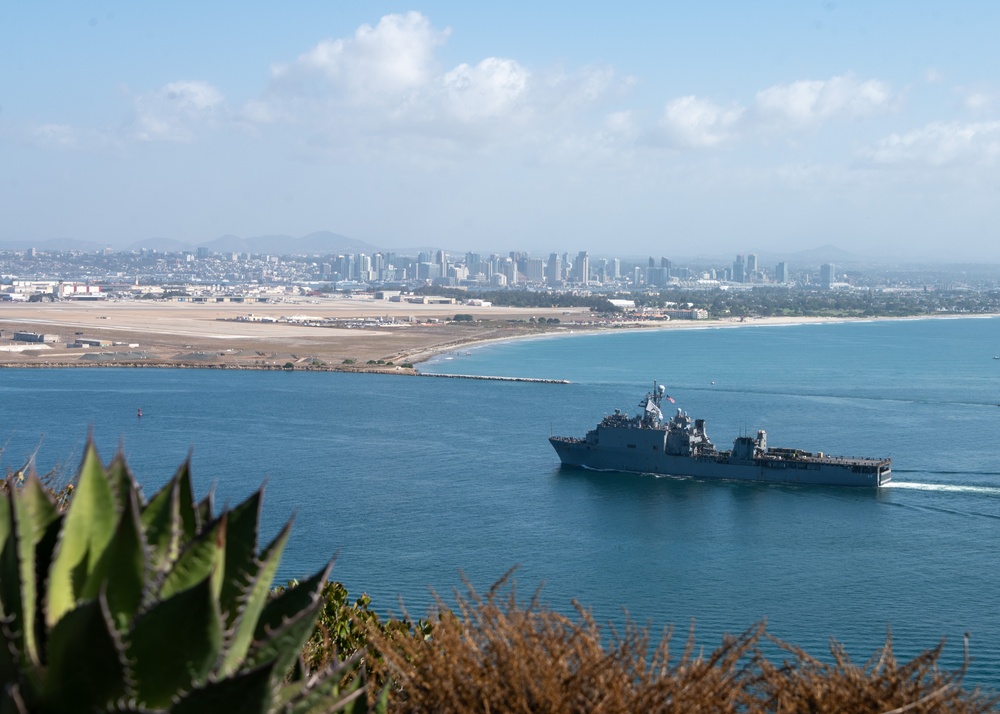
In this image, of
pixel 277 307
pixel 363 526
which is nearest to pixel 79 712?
pixel 363 526

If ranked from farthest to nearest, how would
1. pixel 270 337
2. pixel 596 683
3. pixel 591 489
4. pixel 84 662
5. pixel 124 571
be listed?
pixel 270 337
pixel 591 489
pixel 596 683
pixel 124 571
pixel 84 662

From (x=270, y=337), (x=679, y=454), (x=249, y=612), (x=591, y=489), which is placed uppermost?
(x=249, y=612)

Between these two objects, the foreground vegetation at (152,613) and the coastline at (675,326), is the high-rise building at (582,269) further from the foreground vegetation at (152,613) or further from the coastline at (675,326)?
the foreground vegetation at (152,613)

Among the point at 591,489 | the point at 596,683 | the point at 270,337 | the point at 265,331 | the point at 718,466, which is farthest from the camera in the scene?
the point at 265,331

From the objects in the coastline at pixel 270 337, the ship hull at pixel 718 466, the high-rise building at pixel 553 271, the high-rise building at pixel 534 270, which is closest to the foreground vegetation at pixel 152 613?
the ship hull at pixel 718 466

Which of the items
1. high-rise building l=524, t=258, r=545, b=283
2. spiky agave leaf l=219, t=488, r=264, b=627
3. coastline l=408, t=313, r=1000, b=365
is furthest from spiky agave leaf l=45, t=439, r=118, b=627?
high-rise building l=524, t=258, r=545, b=283

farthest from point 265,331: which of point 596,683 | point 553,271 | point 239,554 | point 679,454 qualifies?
point 553,271

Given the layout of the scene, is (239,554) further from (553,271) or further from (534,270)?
(534,270)

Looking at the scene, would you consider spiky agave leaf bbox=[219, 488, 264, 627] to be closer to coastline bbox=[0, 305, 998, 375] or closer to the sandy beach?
coastline bbox=[0, 305, 998, 375]
